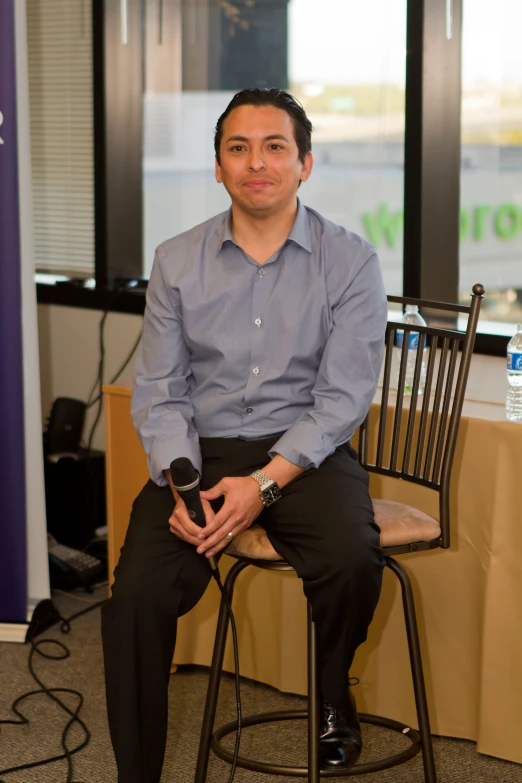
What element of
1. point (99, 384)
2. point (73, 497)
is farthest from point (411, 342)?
point (99, 384)

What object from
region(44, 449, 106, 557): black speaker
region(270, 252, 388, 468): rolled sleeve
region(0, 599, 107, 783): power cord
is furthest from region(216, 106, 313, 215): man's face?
region(44, 449, 106, 557): black speaker

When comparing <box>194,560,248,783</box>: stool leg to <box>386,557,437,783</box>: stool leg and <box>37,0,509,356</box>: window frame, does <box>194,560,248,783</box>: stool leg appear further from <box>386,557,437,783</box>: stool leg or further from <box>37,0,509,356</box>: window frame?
<box>37,0,509,356</box>: window frame

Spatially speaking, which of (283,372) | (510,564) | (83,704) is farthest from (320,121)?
(83,704)

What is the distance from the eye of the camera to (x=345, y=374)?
2.04 m

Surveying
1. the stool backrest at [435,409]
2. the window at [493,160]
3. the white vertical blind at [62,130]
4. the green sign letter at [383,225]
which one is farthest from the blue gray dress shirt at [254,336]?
the white vertical blind at [62,130]

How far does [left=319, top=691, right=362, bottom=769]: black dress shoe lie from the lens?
2.08m

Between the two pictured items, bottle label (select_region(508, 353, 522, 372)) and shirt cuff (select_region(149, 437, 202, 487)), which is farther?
bottle label (select_region(508, 353, 522, 372))

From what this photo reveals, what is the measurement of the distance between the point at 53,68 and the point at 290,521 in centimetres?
268

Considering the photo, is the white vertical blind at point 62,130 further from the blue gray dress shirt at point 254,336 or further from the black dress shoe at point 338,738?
the black dress shoe at point 338,738

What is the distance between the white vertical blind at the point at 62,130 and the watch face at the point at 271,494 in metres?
2.30

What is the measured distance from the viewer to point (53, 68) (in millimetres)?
3957

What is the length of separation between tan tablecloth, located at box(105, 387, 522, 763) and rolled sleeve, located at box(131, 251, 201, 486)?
500 millimetres

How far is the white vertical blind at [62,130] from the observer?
3.87m

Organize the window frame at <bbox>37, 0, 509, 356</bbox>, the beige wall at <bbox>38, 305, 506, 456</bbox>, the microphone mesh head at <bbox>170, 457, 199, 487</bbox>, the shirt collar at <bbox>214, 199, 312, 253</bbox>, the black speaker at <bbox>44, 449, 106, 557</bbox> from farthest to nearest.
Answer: the beige wall at <bbox>38, 305, 506, 456</bbox>, the black speaker at <bbox>44, 449, 106, 557</bbox>, the window frame at <bbox>37, 0, 509, 356</bbox>, the shirt collar at <bbox>214, 199, 312, 253</bbox>, the microphone mesh head at <bbox>170, 457, 199, 487</bbox>
